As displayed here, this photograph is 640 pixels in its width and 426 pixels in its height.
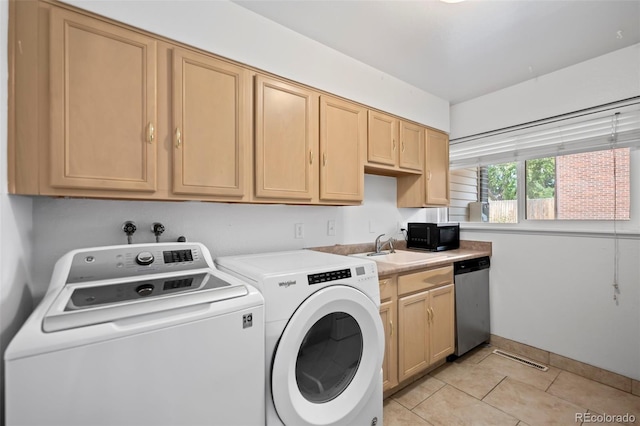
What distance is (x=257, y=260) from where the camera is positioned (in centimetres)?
162

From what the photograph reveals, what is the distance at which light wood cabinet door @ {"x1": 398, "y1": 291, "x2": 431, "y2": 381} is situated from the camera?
196cm

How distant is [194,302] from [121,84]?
1049 mm

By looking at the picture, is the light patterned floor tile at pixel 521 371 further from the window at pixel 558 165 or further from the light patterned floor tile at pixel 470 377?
the window at pixel 558 165

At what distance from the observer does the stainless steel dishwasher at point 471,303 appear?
241 centimetres

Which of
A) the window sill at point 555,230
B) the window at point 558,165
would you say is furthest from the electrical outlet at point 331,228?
the window at point 558,165

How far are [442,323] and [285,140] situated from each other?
1870 mm

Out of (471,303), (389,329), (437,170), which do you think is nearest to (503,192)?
(437,170)

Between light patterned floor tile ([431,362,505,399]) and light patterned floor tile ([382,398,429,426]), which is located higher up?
light patterned floor tile ([431,362,505,399])

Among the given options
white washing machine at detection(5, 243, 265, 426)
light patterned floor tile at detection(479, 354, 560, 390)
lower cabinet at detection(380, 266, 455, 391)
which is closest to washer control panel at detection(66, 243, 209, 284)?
white washing machine at detection(5, 243, 265, 426)

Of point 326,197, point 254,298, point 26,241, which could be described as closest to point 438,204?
point 326,197

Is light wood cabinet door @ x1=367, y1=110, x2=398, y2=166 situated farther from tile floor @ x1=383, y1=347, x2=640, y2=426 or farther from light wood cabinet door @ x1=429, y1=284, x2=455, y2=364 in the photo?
tile floor @ x1=383, y1=347, x2=640, y2=426

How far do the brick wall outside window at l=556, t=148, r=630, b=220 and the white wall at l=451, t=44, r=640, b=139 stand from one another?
0.42 meters

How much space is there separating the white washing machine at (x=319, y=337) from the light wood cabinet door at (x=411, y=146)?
132cm

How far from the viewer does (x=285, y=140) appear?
69.9 inches
